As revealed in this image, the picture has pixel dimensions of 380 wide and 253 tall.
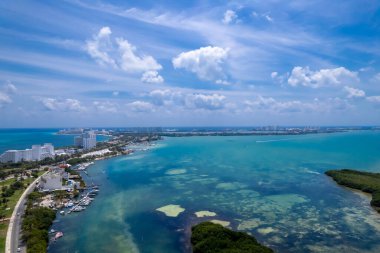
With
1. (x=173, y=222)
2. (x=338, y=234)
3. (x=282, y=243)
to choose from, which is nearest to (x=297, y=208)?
(x=338, y=234)

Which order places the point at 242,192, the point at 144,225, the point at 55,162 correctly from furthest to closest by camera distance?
the point at 55,162 → the point at 242,192 → the point at 144,225

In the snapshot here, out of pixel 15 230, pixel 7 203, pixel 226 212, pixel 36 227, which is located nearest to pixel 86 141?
pixel 7 203

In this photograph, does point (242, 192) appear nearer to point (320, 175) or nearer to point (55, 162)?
point (320, 175)

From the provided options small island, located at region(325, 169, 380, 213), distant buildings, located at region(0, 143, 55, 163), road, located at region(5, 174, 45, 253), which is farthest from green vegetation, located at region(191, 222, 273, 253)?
distant buildings, located at region(0, 143, 55, 163)

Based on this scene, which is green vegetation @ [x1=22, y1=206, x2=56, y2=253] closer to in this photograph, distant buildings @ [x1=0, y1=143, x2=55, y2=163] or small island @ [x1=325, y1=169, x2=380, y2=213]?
small island @ [x1=325, y1=169, x2=380, y2=213]

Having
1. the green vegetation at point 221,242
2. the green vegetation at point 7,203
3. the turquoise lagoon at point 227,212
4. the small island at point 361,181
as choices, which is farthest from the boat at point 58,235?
the small island at point 361,181

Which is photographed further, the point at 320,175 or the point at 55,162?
the point at 55,162

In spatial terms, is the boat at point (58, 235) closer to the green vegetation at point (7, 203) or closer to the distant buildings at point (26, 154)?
the green vegetation at point (7, 203)
